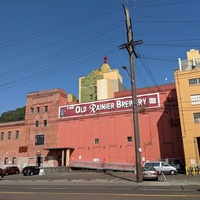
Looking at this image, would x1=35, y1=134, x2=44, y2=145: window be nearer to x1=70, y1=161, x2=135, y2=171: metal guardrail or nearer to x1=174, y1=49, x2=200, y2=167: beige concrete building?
x1=70, y1=161, x2=135, y2=171: metal guardrail

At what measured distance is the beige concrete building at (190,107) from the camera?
31984mm

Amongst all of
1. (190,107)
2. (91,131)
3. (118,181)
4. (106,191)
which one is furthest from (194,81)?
(106,191)

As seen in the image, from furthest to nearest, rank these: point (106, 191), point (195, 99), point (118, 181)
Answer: point (195, 99) → point (118, 181) → point (106, 191)

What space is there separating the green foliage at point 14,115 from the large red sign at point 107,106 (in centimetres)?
4028

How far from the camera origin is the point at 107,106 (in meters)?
45.3

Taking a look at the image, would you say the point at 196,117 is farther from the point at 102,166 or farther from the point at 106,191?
the point at 106,191

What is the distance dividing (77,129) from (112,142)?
7.81 metres

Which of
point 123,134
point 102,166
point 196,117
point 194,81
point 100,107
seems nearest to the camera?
point 196,117

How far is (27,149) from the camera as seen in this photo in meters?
50.0

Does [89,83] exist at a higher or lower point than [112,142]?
higher

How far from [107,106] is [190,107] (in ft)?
52.5

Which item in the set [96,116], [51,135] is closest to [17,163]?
[51,135]

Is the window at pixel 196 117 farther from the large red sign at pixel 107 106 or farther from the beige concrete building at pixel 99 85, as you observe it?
the beige concrete building at pixel 99 85

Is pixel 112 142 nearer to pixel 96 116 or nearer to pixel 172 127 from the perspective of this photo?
pixel 96 116
